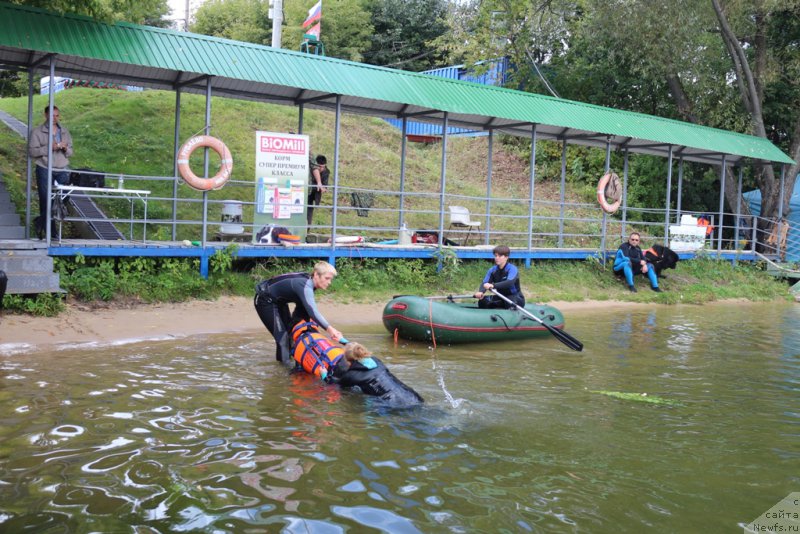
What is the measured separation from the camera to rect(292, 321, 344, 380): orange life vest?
8.23m

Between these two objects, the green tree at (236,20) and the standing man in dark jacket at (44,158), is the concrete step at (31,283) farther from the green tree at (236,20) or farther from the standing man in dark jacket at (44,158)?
the green tree at (236,20)

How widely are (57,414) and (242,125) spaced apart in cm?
1740

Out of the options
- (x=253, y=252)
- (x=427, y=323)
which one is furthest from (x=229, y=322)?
(x=427, y=323)

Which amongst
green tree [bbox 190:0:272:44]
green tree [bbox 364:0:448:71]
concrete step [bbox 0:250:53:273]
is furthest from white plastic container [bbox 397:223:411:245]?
green tree [bbox 190:0:272:44]

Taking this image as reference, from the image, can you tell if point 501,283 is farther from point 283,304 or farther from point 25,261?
point 25,261

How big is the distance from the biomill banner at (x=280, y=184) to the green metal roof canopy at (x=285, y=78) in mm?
1051

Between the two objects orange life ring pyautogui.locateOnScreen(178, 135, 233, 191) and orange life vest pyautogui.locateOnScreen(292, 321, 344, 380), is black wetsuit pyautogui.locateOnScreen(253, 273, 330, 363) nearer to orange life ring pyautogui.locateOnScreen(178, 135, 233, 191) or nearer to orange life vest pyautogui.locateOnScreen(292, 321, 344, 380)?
orange life vest pyautogui.locateOnScreen(292, 321, 344, 380)

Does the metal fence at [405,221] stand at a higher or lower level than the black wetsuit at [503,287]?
higher

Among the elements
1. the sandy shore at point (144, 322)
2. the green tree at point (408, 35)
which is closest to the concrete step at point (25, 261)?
the sandy shore at point (144, 322)

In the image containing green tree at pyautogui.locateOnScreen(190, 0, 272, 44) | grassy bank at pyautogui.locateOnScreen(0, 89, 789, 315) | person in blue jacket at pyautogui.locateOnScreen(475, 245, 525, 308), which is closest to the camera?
person in blue jacket at pyautogui.locateOnScreen(475, 245, 525, 308)

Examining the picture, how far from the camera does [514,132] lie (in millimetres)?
18297

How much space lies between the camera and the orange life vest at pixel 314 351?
823 centimetres

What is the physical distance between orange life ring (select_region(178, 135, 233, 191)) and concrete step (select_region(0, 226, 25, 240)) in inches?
113

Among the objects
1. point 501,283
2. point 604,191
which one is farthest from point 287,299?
point 604,191
